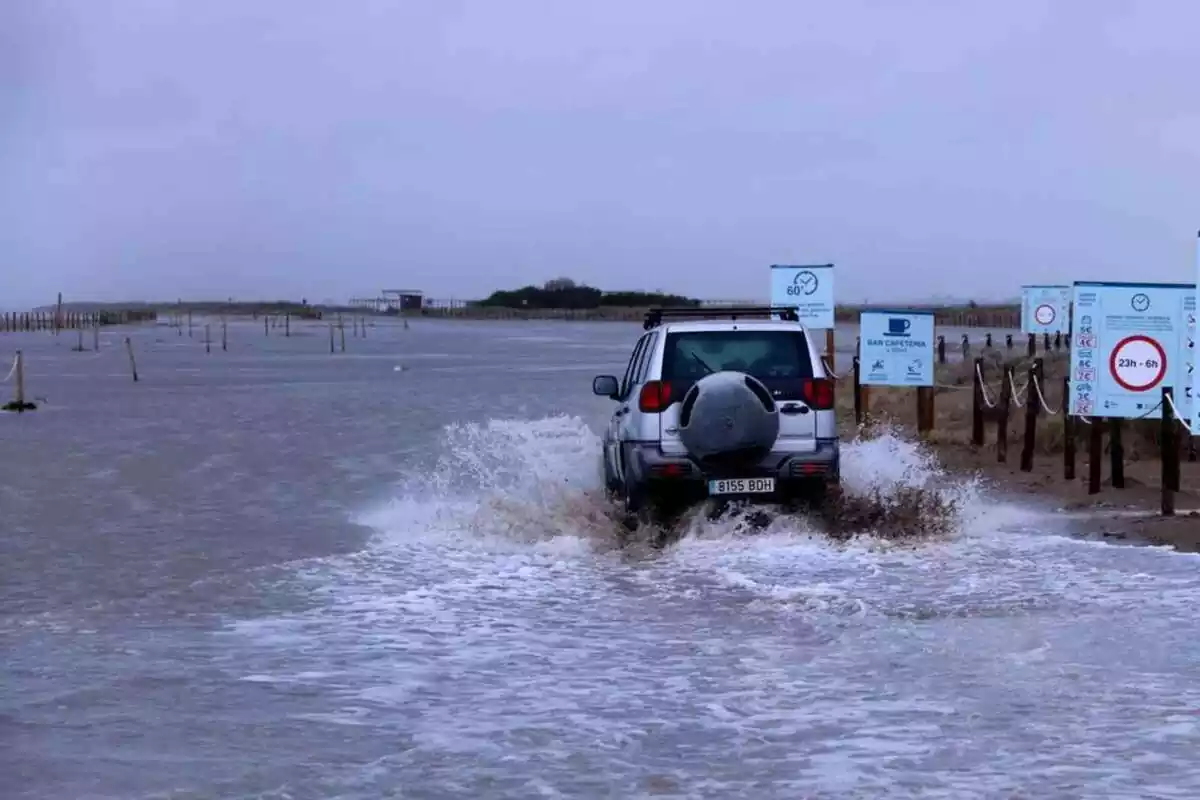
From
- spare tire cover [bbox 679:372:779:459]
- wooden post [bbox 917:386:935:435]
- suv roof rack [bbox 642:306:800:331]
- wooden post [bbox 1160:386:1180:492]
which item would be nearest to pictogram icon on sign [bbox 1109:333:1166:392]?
wooden post [bbox 1160:386:1180:492]

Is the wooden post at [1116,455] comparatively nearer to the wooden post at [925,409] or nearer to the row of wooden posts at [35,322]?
the wooden post at [925,409]

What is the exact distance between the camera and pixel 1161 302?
50.4ft

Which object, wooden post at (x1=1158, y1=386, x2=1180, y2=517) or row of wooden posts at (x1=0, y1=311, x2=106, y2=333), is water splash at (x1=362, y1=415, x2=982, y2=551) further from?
row of wooden posts at (x1=0, y1=311, x2=106, y2=333)

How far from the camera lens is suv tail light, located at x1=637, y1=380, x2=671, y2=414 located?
13305 millimetres

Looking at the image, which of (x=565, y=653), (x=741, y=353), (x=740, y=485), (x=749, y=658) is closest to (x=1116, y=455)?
Result: (x=741, y=353)

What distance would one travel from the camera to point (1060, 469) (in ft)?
63.6

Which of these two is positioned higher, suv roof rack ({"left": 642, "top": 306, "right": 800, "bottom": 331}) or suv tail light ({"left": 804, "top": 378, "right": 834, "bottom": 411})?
suv roof rack ({"left": 642, "top": 306, "right": 800, "bottom": 331})

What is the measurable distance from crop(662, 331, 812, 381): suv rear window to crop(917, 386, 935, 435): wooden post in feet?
34.1

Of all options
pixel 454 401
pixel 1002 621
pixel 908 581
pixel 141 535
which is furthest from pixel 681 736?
pixel 454 401

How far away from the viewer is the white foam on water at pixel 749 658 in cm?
689

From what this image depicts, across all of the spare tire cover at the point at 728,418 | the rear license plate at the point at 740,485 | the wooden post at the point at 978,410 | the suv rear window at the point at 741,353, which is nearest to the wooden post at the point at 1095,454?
the suv rear window at the point at 741,353

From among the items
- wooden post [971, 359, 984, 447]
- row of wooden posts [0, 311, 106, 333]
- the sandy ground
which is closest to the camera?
the sandy ground

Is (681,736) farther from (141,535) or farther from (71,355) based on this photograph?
(71,355)

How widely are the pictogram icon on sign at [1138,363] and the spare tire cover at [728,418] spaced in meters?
4.32
